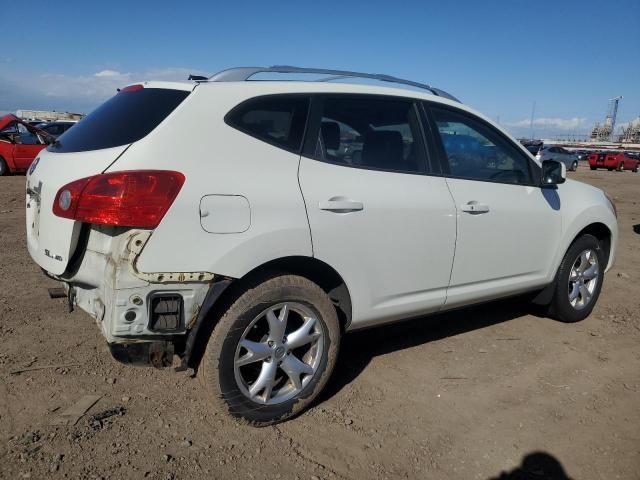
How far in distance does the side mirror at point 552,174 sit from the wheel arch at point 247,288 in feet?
6.60

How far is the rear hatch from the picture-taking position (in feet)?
8.53

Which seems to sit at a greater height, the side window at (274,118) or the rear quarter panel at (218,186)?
the side window at (274,118)

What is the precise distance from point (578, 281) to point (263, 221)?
3.23 meters

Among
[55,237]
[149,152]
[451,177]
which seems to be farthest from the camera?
[451,177]

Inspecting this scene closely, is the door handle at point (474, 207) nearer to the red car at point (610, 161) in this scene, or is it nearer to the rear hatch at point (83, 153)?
the rear hatch at point (83, 153)

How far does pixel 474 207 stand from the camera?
3.58 m

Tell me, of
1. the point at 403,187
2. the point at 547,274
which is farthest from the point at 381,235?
the point at 547,274

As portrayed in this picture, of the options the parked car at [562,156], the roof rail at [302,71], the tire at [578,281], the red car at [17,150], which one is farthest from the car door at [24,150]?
the parked car at [562,156]

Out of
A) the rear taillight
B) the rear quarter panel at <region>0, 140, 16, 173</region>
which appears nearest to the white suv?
the rear taillight

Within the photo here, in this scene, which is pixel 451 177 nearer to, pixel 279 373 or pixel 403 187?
pixel 403 187

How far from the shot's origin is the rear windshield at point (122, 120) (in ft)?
8.71

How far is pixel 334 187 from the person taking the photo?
2.94m

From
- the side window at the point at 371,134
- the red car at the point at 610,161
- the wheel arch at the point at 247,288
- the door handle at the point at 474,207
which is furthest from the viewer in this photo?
the red car at the point at 610,161

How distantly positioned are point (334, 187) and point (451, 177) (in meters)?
1.00
